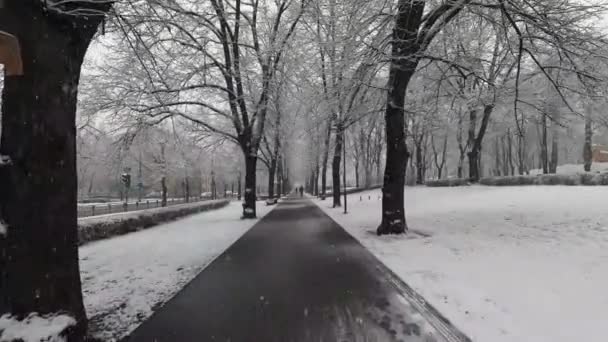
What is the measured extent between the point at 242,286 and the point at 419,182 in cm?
3350

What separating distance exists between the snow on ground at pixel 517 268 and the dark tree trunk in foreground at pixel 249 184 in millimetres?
8114

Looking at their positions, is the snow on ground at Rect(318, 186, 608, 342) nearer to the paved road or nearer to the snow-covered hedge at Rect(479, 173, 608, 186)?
the paved road

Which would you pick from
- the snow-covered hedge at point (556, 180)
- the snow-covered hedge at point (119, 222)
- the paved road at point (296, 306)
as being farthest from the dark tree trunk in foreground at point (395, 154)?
the snow-covered hedge at point (556, 180)

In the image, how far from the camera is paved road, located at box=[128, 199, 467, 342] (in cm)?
388

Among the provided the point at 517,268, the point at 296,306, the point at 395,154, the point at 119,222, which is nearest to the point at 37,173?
the point at 296,306

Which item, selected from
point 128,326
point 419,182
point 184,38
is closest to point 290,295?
point 128,326

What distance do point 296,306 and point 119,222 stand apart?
33.2 feet

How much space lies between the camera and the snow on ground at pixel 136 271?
4605 mm

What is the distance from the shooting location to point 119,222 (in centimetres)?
1258

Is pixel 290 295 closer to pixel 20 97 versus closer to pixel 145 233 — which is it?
pixel 20 97

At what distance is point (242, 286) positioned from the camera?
584 cm

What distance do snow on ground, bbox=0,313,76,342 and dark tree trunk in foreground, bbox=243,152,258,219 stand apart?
14.9 meters

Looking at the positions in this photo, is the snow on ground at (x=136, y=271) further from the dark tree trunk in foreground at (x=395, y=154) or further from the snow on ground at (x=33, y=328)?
the dark tree trunk in foreground at (x=395, y=154)

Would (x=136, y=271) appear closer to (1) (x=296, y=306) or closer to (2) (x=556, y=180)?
(1) (x=296, y=306)
